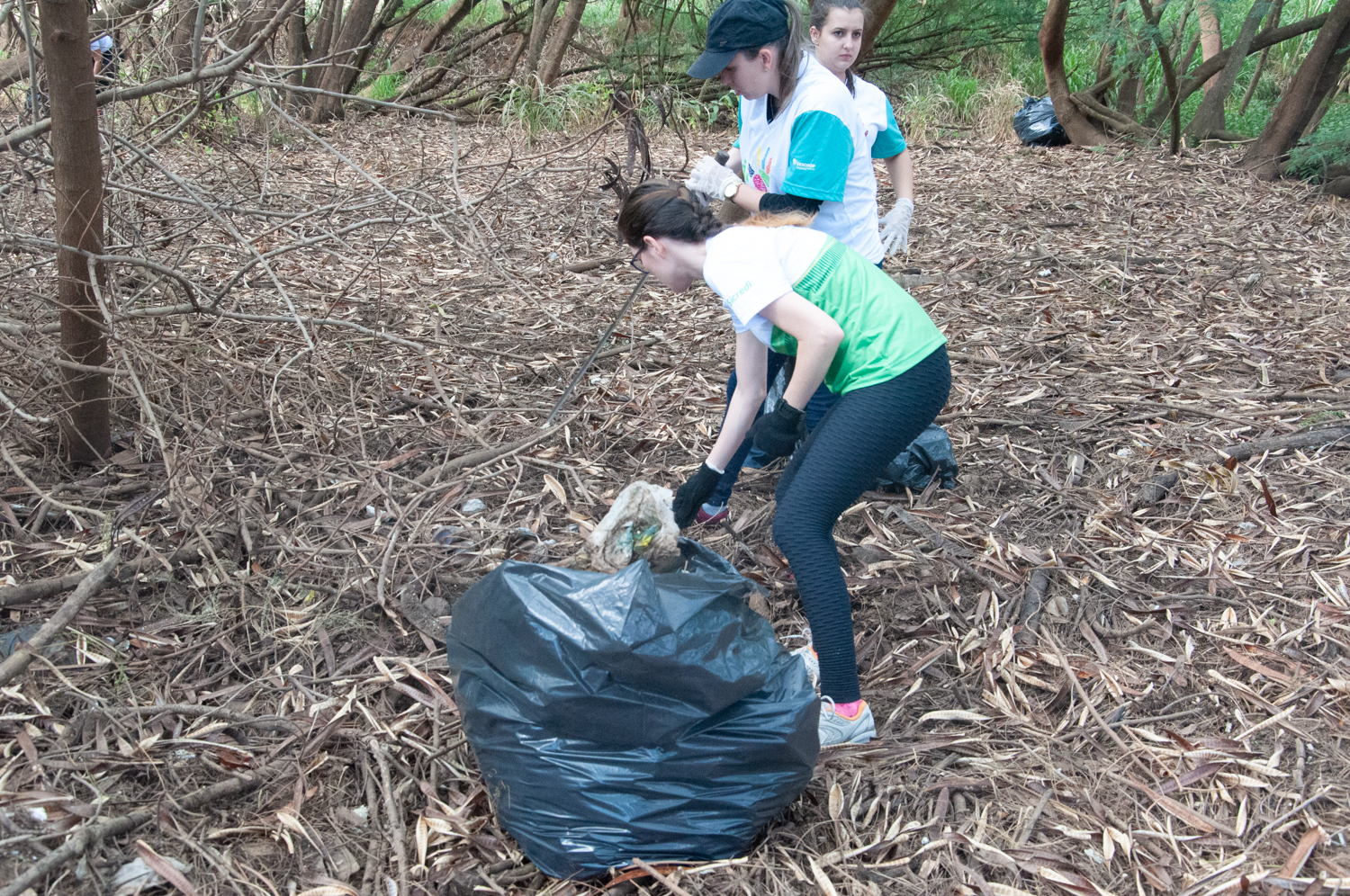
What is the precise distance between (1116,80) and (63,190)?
9.31 m

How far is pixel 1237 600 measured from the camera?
250 cm

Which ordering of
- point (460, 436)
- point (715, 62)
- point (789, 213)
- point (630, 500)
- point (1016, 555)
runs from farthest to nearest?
point (460, 436)
point (1016, 555)
point (715, 62)
point (789, 213)
point (630, 500)

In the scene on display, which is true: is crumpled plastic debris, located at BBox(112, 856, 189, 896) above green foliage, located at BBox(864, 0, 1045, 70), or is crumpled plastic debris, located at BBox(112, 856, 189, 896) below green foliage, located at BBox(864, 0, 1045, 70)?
below

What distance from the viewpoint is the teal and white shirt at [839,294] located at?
6.56 ft

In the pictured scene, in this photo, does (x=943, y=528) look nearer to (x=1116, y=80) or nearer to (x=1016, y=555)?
(x=1016, y=555)

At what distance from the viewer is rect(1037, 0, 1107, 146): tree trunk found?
7.80 meters

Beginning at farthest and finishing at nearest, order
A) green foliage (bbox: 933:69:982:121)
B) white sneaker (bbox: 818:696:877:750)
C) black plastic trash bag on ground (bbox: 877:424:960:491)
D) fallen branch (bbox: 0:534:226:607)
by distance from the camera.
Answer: green foliage (bbox: 933:69:982:121) < black plastic trash bag on ground (bbox: 877:424:960:491) < fallen branch (bbox: 0:534:226:607) < white sneaker (bbox: 818:696:877:750)

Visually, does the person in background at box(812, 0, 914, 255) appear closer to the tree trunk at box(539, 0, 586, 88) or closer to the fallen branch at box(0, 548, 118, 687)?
the fallen branch at box(0, 548, 118, 687)

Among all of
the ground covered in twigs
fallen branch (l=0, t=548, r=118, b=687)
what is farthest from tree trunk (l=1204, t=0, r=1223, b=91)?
fallen branch (l=0, t=548, r=118, b=687)

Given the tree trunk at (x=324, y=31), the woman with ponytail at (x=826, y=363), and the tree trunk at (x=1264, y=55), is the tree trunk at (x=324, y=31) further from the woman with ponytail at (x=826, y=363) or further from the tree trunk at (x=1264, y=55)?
the tree trunk at (x=1264, y=55)

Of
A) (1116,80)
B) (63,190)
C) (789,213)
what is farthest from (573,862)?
(1116,80)

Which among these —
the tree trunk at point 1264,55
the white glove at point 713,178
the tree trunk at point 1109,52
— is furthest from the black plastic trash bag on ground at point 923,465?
the tree trunk at point 1264,55

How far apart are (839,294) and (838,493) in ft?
1.51

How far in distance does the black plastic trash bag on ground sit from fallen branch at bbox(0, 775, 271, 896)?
209 cm
